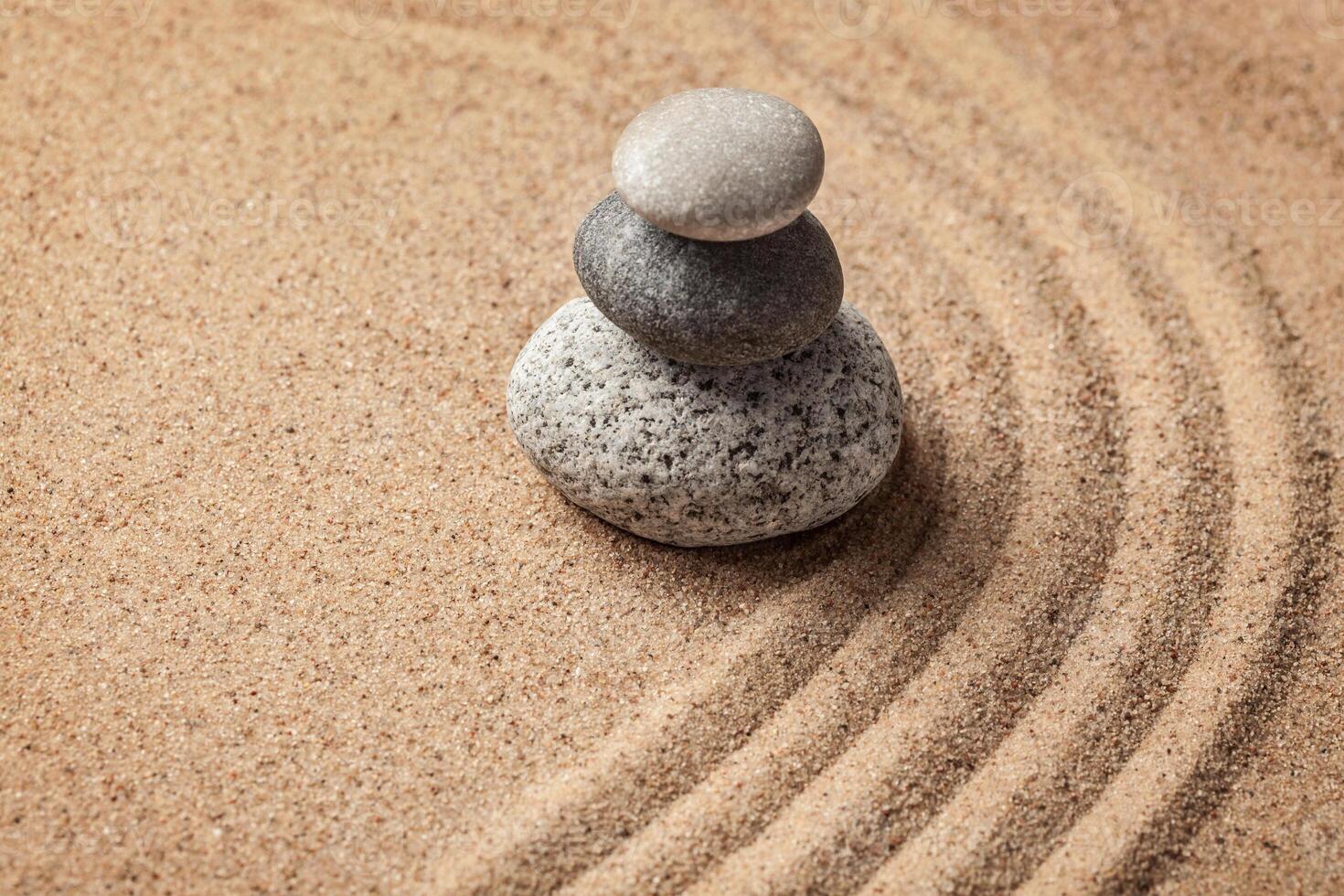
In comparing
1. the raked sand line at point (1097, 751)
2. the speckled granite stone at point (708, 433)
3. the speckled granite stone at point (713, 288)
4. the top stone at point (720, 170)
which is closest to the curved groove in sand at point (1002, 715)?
the raked sand line at point (1097, 751)

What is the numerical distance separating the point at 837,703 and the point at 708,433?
0.61 meters

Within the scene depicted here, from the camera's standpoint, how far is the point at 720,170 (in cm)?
207

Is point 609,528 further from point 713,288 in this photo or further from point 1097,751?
point 1097,751

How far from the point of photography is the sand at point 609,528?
7.13 feet

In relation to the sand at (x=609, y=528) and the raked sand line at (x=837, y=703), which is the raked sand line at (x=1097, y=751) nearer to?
the sand at (x=609, y=528)

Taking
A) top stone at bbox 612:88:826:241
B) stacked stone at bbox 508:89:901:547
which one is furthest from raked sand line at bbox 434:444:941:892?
top stone at bbox 612:88:826:241

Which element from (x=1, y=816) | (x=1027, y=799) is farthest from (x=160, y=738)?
(x=1027, y=799)

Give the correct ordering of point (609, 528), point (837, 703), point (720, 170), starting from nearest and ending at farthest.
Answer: point (720, 170), point (837, 703), point (609, 528)

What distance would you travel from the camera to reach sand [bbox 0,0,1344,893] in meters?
2.17

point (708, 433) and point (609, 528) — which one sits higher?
point (708, 433)

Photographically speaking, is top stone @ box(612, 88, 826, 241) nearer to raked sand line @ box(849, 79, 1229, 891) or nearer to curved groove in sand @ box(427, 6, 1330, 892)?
curved groove in sand @ box(427, 6, 1330, 892)

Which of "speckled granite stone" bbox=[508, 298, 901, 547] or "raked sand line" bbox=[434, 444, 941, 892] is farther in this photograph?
"speckled granite stone" bbox=[508, 298, 901, 547]

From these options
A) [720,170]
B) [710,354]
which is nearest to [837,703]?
[710,354]

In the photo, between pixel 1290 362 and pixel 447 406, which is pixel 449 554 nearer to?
pixel 447 406
